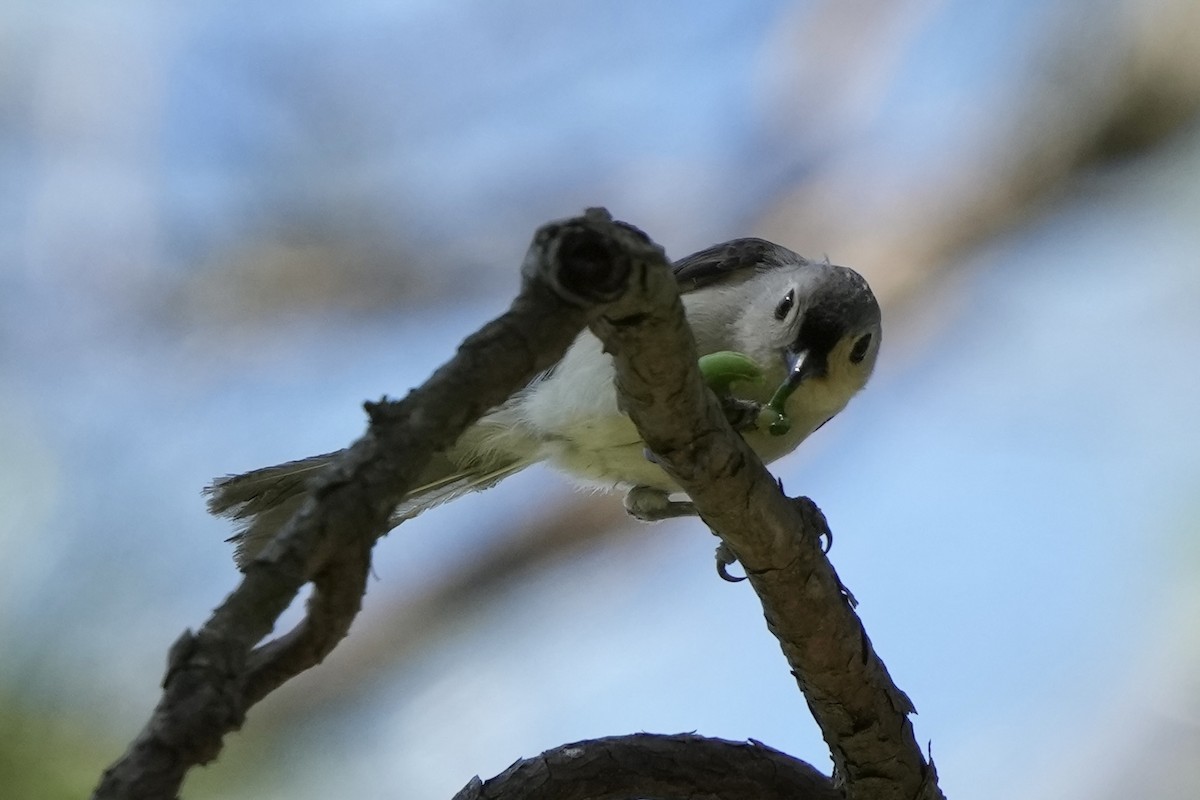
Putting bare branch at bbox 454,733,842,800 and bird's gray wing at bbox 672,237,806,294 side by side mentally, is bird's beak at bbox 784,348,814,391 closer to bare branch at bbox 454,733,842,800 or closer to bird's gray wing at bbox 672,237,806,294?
bird's gray wing at bbox 672,237,806,294

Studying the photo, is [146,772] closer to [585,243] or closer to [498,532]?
[585,243]

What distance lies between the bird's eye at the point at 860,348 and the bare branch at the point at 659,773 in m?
0.85

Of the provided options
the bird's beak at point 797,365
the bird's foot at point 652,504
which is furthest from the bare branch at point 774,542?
the bird's foot at point 652,504

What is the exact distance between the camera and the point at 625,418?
6.59 feet

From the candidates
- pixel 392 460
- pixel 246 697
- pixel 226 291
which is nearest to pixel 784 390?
pixel 392 460

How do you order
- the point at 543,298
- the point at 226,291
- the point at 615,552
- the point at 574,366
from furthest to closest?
the point at 615,552, the point at 226,291, the point at 574,366, the point at 543,298

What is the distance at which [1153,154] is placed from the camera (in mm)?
3447

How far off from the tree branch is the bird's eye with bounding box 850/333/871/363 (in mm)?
1249

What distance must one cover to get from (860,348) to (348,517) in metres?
1.60

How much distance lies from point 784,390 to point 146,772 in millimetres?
1358

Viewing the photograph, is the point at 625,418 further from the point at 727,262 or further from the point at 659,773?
the point at 727,262

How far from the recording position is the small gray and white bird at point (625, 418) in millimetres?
2139

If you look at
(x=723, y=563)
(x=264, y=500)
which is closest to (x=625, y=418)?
(x=723, y=563)

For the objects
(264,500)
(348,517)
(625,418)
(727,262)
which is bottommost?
(348,517)
